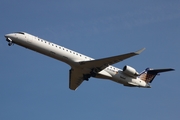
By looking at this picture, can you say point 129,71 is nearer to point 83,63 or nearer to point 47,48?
point 83,63

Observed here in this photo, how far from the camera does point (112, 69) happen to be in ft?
98.8

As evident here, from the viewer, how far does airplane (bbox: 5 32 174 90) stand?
91.7 feet

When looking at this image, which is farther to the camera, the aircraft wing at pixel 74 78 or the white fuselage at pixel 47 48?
the aircraft wing at pixel 74 78

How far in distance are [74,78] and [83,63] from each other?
3558mm

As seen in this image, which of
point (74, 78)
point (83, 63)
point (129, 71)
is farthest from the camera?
point (74, 78)

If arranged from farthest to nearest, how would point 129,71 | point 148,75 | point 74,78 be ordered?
point 148,75 → point 74,78 → point 129,71

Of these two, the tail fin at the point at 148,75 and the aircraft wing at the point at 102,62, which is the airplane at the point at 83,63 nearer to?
the aircraft wing at the point at 102,62

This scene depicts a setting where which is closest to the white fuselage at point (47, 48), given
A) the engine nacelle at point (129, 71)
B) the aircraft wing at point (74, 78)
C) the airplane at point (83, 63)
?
the airplane at point (83, 63)

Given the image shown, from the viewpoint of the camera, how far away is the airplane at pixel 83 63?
28.0m

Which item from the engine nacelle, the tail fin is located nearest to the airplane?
the engine nacelle

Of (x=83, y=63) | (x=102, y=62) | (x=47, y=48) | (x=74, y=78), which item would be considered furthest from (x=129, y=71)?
(x=47, y=48)

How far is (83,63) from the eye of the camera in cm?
2862

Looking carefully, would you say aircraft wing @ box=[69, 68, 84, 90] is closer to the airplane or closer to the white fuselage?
the airplane

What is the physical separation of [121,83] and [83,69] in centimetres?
354
